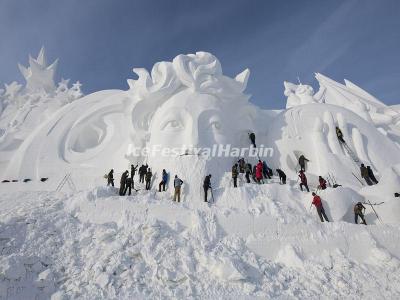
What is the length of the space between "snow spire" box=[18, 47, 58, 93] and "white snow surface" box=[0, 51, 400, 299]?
11005 millimetres

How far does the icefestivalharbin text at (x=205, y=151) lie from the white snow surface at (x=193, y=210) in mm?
227

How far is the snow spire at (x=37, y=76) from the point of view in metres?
28.0

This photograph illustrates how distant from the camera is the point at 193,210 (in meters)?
10.2

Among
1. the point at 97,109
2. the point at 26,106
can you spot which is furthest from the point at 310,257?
the point at 26,106

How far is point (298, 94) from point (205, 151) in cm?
1428

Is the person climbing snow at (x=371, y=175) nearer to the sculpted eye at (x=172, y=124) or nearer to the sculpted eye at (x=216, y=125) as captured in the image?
the sculpted eye at (x=216, y=125)

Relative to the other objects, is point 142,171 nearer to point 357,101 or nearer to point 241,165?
point 241,165

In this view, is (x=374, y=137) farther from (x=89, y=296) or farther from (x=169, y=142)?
(x=89, y=296)

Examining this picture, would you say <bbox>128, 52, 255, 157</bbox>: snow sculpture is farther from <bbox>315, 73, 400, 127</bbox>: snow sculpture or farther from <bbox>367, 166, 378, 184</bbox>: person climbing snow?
<bbox>315, 73, 400, 127</bbox>: snow sculpture

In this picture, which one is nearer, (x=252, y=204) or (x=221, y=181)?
(x=252, y=204)

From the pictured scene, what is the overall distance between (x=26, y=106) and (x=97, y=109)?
10.7 metres

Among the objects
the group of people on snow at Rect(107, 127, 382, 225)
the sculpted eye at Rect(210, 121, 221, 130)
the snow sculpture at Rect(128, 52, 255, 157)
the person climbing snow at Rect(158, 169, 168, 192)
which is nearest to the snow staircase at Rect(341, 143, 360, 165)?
the group of people on snow at Rect(107, 127, 382, 225)

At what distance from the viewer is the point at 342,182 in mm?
12422

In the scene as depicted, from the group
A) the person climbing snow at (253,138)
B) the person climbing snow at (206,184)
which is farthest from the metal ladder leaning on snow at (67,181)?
the person climbing snow at (253,138)
